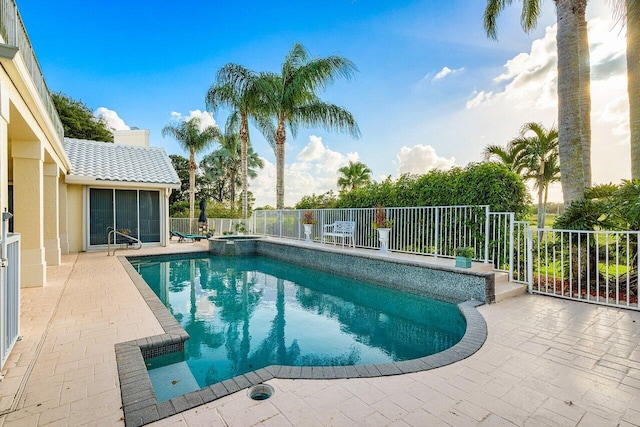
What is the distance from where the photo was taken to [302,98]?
14.2 metres

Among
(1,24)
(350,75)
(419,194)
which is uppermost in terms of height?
(350,75)

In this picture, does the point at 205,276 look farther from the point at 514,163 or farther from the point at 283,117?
the point at 514,163

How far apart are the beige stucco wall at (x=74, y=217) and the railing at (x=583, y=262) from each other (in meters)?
14.8

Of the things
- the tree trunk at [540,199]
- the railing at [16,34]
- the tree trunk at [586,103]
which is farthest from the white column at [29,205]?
the tree trunk at [540,199]

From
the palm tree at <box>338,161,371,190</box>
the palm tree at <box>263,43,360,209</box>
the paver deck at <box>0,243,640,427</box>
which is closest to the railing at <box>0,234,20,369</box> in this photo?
the paver deck at <box>0,243,640,427</box>

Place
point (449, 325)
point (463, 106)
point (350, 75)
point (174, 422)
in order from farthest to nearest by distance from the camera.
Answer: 1. point (350, 75)
2. point (463, 106)
3. point (449, 325)
4. point (174, 422)

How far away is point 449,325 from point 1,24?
23.1 ft

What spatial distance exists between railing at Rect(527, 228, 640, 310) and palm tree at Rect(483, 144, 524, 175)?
10.0 meters

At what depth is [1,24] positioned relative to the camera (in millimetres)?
3309

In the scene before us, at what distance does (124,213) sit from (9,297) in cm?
1089

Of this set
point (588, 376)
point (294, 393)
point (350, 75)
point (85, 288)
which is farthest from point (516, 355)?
point (350, 75)

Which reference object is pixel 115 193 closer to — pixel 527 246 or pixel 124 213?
pixel 124 213

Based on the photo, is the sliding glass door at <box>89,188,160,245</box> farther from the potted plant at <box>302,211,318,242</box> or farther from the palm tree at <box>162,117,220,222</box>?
the palm tree at <box>162,117,220,222</box>

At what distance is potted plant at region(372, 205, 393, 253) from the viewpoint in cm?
867
